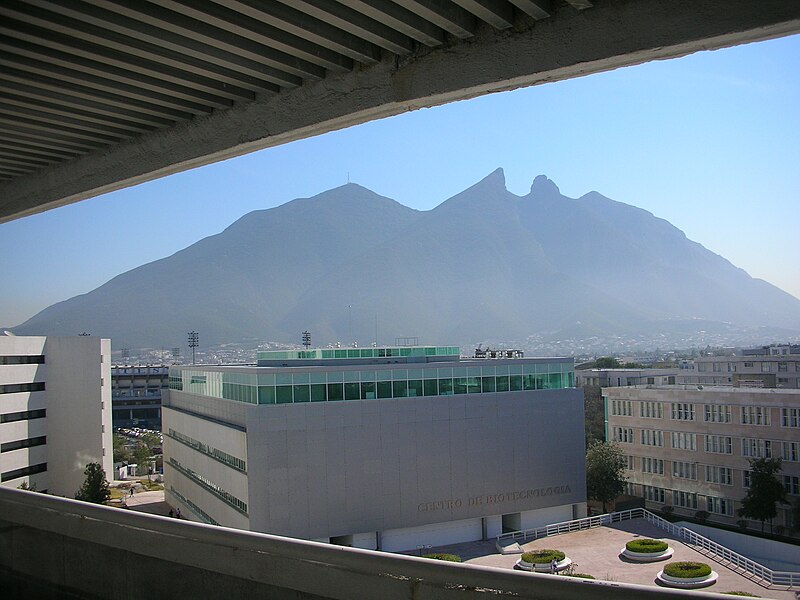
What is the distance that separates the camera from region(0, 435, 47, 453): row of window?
31.5 metres

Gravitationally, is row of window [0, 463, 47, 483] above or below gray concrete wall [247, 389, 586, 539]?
below

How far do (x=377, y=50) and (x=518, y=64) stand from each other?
0.77m

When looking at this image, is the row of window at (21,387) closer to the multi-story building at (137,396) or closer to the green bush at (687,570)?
the green bush at (687,570)

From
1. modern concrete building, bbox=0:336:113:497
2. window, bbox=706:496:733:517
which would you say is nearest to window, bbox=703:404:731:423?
window, bbox=706:496:733:517

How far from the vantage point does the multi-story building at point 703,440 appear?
27359mm

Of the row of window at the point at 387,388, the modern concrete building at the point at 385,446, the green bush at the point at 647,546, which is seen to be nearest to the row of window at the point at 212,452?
the modern concrete building at the point at 385,446

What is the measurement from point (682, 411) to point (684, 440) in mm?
1243

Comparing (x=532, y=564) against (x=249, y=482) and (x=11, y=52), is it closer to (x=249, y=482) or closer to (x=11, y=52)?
(x=249, y=482)

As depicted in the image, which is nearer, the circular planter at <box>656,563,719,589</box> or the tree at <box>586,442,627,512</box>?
the circular planter at <box>656,563,719,589</box>

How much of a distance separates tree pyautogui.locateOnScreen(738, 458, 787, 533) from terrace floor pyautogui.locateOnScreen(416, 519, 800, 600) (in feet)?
14.0

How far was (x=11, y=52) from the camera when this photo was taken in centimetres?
352

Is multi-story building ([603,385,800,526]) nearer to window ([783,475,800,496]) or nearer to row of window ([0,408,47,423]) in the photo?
window ([783,475,800,496])

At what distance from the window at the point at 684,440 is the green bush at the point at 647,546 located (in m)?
10.1

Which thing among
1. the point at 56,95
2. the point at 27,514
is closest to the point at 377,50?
the point at 56,95
